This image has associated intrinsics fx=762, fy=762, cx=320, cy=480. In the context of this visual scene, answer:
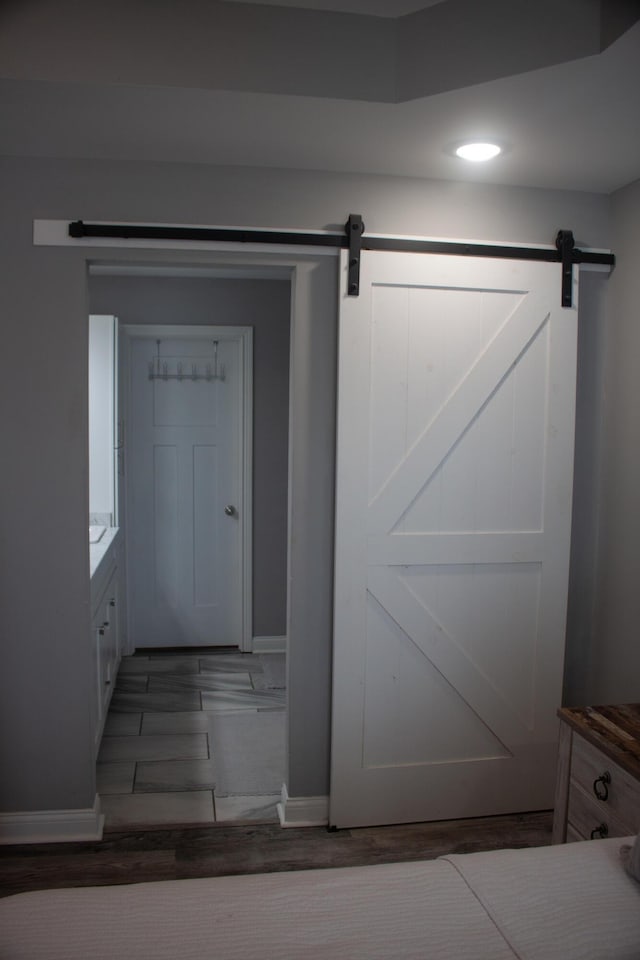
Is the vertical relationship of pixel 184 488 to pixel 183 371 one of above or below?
below

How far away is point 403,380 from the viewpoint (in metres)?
2.75

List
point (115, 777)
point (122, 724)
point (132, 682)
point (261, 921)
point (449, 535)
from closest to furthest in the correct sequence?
1. point (261, 921)
2. point (449, 535)
3. point (115, 777)
4. point (122, 724)
5. point (132, 682)

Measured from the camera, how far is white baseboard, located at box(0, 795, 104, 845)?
8.93 ft

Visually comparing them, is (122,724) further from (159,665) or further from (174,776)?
(159,665)

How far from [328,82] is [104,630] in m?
2.49

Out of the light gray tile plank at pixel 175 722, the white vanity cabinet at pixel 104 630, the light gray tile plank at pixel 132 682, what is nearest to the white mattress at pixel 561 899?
the white vanity cabinet at pixel 104 630

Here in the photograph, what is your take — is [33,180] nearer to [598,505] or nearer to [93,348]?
[93,348]

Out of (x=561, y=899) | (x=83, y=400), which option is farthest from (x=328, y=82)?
(x=561, y=899)

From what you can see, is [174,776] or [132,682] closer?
[174,776]

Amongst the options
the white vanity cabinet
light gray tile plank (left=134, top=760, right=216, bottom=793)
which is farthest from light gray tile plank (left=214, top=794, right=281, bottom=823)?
the white vanity cabinet

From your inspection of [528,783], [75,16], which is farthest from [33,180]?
[528,783]

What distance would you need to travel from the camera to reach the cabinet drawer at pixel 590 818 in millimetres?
1903

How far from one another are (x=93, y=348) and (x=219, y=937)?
11.4ft

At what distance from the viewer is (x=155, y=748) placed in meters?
3.52
